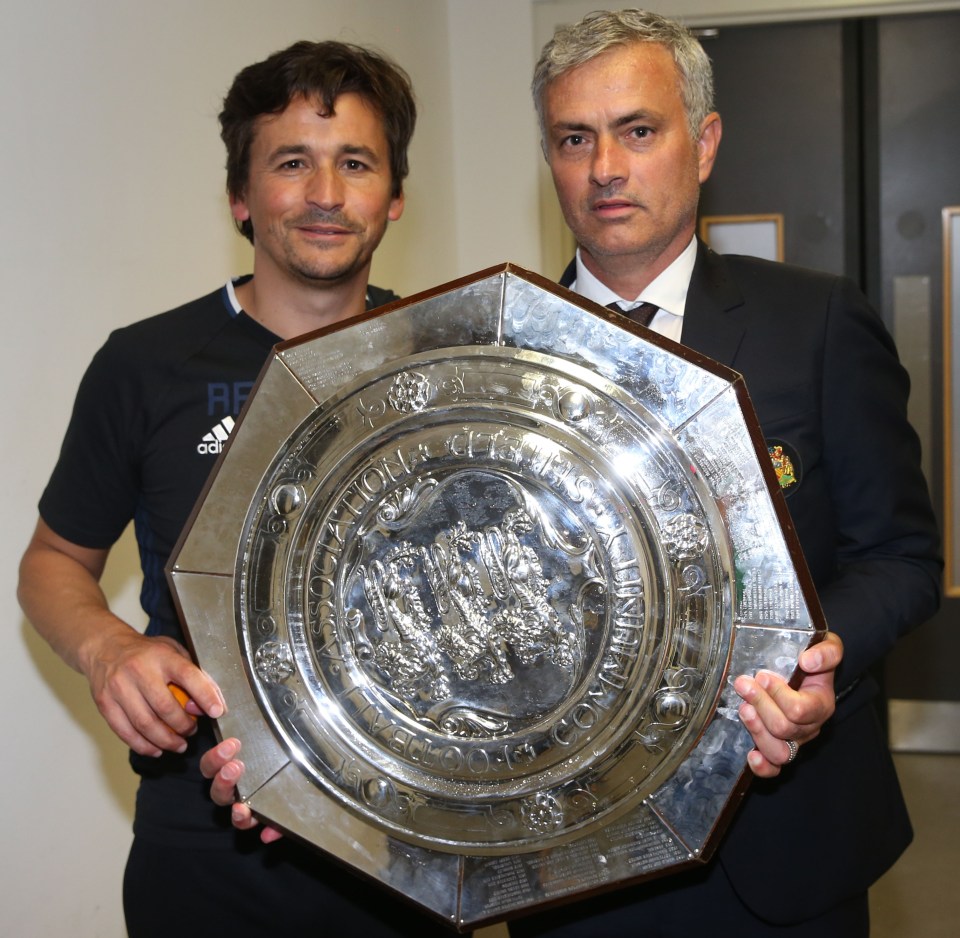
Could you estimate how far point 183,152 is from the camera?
2137 mm

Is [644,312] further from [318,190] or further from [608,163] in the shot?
[318,190]

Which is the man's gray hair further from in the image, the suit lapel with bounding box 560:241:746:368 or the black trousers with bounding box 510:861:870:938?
the black trousers with bounding box 510:861:870:938

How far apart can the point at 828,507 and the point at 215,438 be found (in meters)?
0.75

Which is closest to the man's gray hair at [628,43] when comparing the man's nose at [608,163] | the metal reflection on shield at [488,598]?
the man's nose at [608,163]

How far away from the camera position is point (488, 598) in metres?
1.09

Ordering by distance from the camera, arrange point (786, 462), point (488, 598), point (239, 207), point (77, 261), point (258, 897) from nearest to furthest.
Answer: point (488, 598) → point (786, 462) → point (258, 897) → point (239, 207) → point (77, 261)

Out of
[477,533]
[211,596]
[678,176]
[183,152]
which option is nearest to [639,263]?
[678,176]

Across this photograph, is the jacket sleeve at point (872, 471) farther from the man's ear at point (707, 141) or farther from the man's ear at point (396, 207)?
the man's ear at point (396, 207)

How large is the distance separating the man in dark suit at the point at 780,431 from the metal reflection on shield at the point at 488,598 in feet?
0.73

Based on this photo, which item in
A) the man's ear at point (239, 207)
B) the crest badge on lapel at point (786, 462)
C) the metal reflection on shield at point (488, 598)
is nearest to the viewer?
the metal reflection on shield at point (488, 598)

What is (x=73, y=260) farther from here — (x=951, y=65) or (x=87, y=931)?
(x=951, y=65)

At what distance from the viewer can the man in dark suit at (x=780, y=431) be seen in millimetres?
1220

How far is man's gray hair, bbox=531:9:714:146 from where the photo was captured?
4.24 ft

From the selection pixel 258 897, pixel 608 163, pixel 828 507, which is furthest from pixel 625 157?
pixel 258 897
